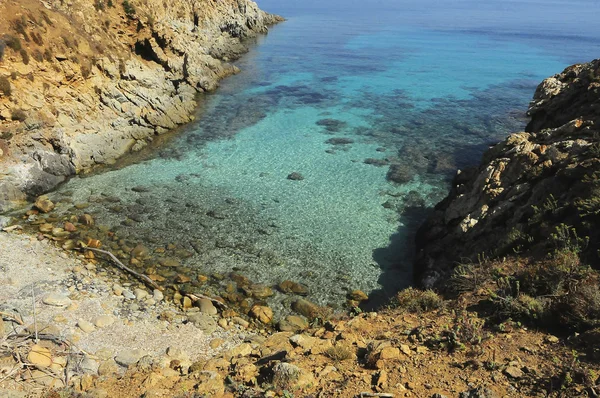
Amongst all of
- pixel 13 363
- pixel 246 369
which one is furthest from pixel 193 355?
pixel 13 363

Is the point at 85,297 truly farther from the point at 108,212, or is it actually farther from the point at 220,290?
the point at 108,212

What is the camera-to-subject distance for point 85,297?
1352 cm

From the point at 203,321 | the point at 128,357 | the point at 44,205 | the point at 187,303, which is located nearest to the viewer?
the point at 128,357

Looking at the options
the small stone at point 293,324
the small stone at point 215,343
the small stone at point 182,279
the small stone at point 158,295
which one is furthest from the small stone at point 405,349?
the small stone at point 182,279

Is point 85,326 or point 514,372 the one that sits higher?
point 514,372

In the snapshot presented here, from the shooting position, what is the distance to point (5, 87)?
68.2 feet

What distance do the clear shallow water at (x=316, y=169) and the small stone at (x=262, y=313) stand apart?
2.55 ft

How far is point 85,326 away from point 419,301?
34.5ft

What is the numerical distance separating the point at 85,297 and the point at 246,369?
7.47 meters

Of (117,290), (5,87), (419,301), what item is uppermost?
(5,87)

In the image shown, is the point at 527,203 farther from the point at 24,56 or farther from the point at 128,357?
the point at 24,56

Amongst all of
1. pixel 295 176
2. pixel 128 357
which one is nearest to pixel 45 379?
pixel 128 357

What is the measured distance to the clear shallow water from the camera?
17.1 metres

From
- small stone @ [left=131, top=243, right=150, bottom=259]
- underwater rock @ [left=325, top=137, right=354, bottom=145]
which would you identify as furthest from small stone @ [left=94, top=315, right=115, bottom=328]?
underwater rock @ [left=325, top=137, right=354, bottom=145]
